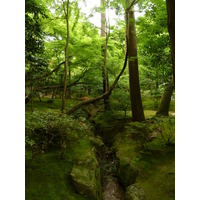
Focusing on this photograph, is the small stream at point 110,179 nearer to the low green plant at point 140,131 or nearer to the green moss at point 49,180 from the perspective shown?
the low green plant at point 140,131

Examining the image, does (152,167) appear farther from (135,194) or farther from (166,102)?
(166,102)

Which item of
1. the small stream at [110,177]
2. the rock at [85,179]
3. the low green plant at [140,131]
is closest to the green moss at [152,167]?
the low green plant at [140,131]

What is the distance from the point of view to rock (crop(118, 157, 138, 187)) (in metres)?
4.15

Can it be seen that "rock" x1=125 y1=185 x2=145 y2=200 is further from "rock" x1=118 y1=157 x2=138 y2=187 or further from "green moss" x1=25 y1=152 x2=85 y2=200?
"green moss" x1=25 y1=152 x2=85 y2=200

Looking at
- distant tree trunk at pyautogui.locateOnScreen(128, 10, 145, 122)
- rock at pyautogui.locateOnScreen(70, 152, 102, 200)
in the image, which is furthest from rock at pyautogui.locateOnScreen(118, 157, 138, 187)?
distant tree trunk at pyautogui.locateOnScreen(128, 10, 145, 122)

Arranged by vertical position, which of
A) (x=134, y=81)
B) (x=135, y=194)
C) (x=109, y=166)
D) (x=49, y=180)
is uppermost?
(x=134, y=81)

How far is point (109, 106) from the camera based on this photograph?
30.6 feet

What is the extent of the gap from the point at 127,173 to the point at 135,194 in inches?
33.4

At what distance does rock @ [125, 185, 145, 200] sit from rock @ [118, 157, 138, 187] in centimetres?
41

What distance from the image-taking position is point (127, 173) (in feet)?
14.2

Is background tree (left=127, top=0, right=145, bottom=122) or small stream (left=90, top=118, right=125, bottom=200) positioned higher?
background tree (left=127, top=0, right=145, bottom=122)

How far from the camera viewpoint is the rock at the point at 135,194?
3.41 m

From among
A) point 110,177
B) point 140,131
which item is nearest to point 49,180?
point 110,177
